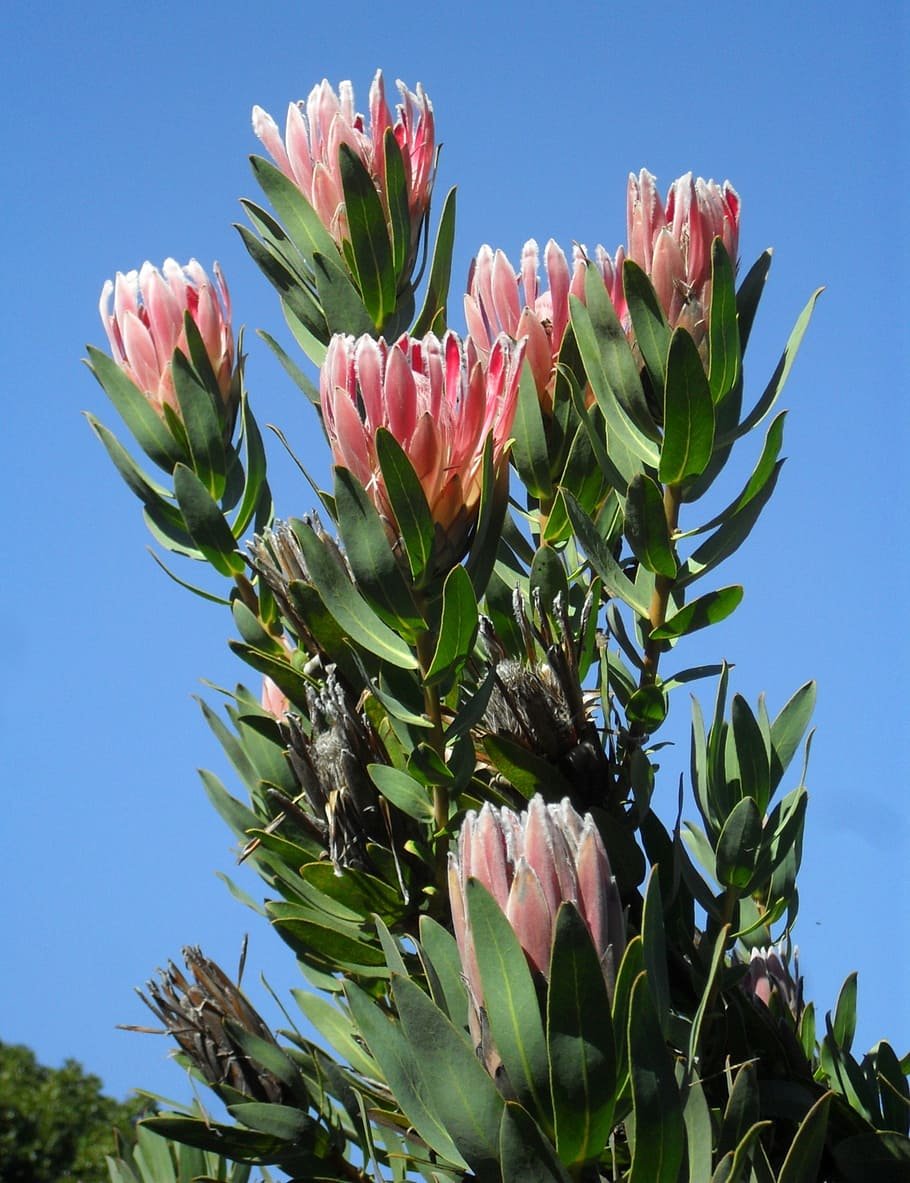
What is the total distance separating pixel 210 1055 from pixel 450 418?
70 centimetres

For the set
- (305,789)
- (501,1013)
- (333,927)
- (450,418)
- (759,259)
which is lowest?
(501,1013)

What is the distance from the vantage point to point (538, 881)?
103 cm

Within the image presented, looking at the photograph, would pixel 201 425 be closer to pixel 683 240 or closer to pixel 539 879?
pixel 683 240

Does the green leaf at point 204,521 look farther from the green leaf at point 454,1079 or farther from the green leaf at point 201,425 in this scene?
the green leaf at point 454,1079

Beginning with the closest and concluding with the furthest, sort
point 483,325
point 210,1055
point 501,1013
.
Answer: point 501,1013 → point 210,1055 → point 483,325

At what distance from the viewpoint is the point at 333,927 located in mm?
1390

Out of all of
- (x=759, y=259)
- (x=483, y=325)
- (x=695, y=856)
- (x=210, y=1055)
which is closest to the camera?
(x=210, y=1055)

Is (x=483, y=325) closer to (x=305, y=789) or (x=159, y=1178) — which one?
(x=305, y=789)

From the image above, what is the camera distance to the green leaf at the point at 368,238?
5.12 ft

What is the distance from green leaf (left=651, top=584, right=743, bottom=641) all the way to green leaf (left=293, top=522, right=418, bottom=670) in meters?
0.29

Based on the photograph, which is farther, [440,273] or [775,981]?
[440,273]

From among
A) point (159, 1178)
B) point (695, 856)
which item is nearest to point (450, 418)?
point (695, 856)

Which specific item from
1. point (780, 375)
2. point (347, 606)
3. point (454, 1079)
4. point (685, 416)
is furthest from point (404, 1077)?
point (780, 375)

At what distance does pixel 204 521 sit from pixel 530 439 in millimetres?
406
